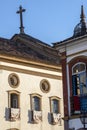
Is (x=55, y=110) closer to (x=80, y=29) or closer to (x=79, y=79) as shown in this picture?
(x=79, y=79)

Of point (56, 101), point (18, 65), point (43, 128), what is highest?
point (18, 65)

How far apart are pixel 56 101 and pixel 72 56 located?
11956 mm

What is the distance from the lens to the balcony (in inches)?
916

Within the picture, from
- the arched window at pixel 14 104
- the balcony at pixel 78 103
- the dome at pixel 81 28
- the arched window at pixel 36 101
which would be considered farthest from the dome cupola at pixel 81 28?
the arched window at pixel 36 101

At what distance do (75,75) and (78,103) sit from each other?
1.74 meters

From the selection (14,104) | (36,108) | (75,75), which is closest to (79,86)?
(75,75)

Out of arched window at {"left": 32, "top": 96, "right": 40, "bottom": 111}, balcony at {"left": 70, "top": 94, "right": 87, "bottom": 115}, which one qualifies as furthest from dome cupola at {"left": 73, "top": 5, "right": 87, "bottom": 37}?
arched window at {"left": 32, "top": 96, "right": 40, "bottom": 111}

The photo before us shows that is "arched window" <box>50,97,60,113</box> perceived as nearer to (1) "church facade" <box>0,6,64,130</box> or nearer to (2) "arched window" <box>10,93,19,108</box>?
(1) "church facade" <box>0,6,64,130</box>

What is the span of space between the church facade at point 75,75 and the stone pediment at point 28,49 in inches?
351

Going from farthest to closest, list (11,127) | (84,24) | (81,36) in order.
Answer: (11,127) < (84,24) < (81,36)

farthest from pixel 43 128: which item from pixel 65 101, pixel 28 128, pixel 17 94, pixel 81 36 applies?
pixel 81 36

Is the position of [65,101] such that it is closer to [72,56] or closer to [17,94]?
[72,56]

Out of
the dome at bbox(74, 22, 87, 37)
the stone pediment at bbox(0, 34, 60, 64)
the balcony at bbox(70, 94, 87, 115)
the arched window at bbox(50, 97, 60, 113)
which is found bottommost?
the balcony at bbox(70, 94, 87, 115)

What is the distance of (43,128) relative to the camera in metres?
34.3
